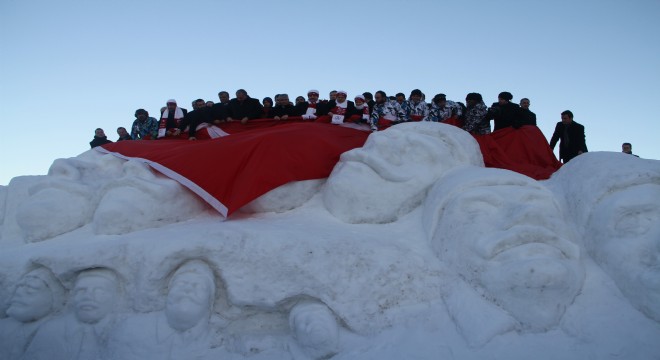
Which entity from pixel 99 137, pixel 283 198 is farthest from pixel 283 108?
pixel 99 137

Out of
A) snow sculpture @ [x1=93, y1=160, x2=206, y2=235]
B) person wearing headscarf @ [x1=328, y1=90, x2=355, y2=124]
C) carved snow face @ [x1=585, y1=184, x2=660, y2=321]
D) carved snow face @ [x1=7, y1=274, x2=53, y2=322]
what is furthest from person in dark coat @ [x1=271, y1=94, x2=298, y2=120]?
carved snow face @ [x1=585, y1=184, x2=660, y2=321]

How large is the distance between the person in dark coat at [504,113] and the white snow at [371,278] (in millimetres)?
1801

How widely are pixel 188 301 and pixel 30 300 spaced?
1115 millimetres

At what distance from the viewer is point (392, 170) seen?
144 inches

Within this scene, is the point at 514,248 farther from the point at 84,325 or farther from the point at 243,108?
the point at 243,108

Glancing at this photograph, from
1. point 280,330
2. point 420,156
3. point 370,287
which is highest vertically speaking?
point 420,156

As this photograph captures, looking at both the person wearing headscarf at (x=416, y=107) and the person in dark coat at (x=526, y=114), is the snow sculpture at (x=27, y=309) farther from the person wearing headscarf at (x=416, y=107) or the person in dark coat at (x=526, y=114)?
the person in dark coat at (x=526, y=114)

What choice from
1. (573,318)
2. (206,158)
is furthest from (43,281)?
(573,318)

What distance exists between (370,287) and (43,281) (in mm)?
2195

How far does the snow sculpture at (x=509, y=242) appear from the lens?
8.68 ft

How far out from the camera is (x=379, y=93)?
588 centimetres

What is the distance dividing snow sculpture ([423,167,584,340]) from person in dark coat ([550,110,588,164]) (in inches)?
112

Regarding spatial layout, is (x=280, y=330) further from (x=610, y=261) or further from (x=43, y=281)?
(x=610, y=261)

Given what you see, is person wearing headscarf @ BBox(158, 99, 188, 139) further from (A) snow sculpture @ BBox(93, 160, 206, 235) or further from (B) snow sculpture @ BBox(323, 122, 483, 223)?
(B) snow sculpture @ BBox(323, 122, 483, 223)
